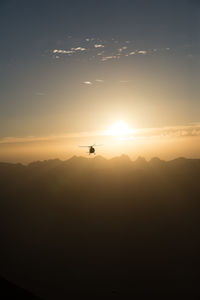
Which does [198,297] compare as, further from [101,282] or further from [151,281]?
[101,282]

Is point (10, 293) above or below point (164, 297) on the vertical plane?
above

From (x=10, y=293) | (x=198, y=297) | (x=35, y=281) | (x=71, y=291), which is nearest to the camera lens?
(x=10, y=293)

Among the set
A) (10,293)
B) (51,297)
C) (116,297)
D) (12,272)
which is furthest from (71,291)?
(10,293)

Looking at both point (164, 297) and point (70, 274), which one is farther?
point (70, 274)

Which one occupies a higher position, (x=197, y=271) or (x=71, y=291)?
(x=197, y=271)

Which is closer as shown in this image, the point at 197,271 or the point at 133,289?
the point at 133,289

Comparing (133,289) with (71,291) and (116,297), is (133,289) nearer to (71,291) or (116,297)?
(116,297)

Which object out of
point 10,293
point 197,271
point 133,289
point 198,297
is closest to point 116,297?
point 133,289

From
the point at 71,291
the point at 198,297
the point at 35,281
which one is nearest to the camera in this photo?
the point at 198,297

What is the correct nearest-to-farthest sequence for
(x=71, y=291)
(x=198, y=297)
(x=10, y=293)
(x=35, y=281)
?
1. (x=10, y=293)
2. (x=198, y=297)
3. (x=71, y=291)
4. (x=35, y=281)
